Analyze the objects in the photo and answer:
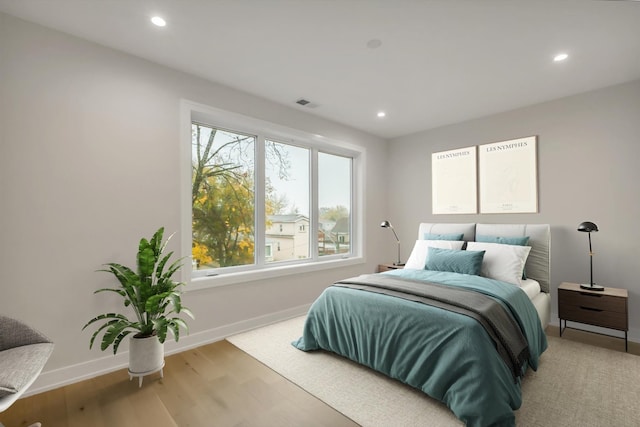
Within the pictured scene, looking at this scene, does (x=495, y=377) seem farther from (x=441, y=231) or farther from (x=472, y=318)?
(x=441, y=231)

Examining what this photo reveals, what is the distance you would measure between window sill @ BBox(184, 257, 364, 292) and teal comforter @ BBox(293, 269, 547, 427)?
88 cm

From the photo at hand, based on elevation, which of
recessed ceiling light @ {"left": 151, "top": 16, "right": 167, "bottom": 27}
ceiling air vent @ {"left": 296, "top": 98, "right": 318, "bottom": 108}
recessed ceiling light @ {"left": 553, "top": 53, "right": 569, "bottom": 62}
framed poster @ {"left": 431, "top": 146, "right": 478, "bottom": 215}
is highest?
recessed ceiling light @ {"left": 151, "top": 16, "right": 167, "bottom": 27}

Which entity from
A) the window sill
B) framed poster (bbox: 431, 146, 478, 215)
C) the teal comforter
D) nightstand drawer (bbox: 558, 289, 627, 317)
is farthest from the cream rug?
framed poster (bbox: 431, 146, 478, 215)

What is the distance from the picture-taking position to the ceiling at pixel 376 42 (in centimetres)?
196

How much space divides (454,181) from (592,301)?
204 cm

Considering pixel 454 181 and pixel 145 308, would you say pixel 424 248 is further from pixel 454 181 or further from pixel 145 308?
pixel 145 308

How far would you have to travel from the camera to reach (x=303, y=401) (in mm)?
1991

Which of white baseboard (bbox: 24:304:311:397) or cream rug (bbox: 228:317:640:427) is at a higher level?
white baseboard (bbox: 24:304:311:397)

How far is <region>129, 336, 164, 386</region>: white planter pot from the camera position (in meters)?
2.17

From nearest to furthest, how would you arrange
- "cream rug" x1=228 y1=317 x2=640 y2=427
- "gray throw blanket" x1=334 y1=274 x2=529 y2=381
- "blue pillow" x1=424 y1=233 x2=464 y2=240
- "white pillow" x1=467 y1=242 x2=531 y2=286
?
"cream rug" x1=228 y1=317 x2=640 y2=427 → "gray throw blanket" x1=334 y1=274 x2=529 y2=381 → "white pillow" x1=467 y1=242 x2=531 y2=286 → "blue pillow" x1=424 y1=233 x2=464 y2=240

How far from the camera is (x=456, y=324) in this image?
189cm

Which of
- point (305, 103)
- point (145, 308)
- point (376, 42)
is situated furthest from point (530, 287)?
point (145, 308)

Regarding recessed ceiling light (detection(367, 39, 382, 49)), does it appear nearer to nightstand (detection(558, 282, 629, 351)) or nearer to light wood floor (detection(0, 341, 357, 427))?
light wood floor (detection(0, 341, 357, 427))

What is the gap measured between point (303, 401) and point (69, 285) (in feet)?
Result: 6.40
